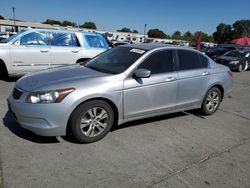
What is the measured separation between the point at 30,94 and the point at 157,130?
227 cm

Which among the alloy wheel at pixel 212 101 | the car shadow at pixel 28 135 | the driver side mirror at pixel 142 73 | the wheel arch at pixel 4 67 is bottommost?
the car shadow at pixel 28 135

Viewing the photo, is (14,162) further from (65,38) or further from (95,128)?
(65,38)

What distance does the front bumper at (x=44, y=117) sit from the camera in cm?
347

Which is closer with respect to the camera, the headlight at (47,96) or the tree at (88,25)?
the headlight at (47,96)

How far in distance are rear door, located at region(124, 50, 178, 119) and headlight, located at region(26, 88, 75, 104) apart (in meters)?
1.02

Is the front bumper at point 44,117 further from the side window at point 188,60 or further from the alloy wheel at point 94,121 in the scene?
the side window at point 188,60

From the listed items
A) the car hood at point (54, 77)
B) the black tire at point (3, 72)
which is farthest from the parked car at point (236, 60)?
the car hood at point (54, 77)

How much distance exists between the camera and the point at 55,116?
11.5ft

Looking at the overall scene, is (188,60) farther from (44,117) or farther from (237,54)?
(237,54)

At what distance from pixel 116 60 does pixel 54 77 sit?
1.23m

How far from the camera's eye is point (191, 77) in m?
4.96

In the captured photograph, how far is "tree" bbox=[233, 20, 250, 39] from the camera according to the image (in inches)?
4528

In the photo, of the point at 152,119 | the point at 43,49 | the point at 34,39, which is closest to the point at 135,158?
the point at 152,119

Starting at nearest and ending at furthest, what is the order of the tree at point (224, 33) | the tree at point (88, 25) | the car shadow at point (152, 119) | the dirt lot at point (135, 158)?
Answer: 1. the dirt lot at point (135, 158)
2. the car shadow at point (152, 119)
3. the tree at point (88, 25)
4. the tree at point (224, 33)
